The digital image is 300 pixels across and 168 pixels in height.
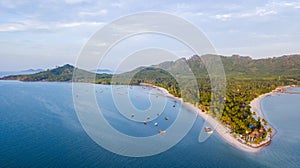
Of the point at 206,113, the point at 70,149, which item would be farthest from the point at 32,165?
the point at 206,113

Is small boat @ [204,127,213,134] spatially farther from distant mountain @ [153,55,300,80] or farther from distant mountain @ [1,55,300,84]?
distant mountain @ [153,55,300,80]

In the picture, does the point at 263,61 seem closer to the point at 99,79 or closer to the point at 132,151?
the point at 99,79

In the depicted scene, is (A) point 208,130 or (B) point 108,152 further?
(A) point 208,130

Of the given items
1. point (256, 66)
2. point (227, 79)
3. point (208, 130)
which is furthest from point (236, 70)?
point (208, 130)

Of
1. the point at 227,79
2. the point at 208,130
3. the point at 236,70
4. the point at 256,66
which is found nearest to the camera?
the point at 208,130

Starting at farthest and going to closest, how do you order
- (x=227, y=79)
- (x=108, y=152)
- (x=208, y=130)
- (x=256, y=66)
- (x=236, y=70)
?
1. (x=256, y=66)
2. (x=236, y=70)
3. (x=227, y=79)
4. (x=208, y=130)
5. (x=108, y=152)

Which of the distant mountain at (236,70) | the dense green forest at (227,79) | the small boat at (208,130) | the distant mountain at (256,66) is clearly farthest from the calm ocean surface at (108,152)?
the distant mountain at (256,66)

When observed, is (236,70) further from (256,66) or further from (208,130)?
(208,130)

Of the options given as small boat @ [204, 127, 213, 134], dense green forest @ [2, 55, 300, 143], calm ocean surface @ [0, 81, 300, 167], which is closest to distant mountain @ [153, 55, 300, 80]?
dense green forest @ [2, 55, 300, 143]

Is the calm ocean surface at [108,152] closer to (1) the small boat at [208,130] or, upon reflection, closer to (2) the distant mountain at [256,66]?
(1) the small boat at [208,130]
